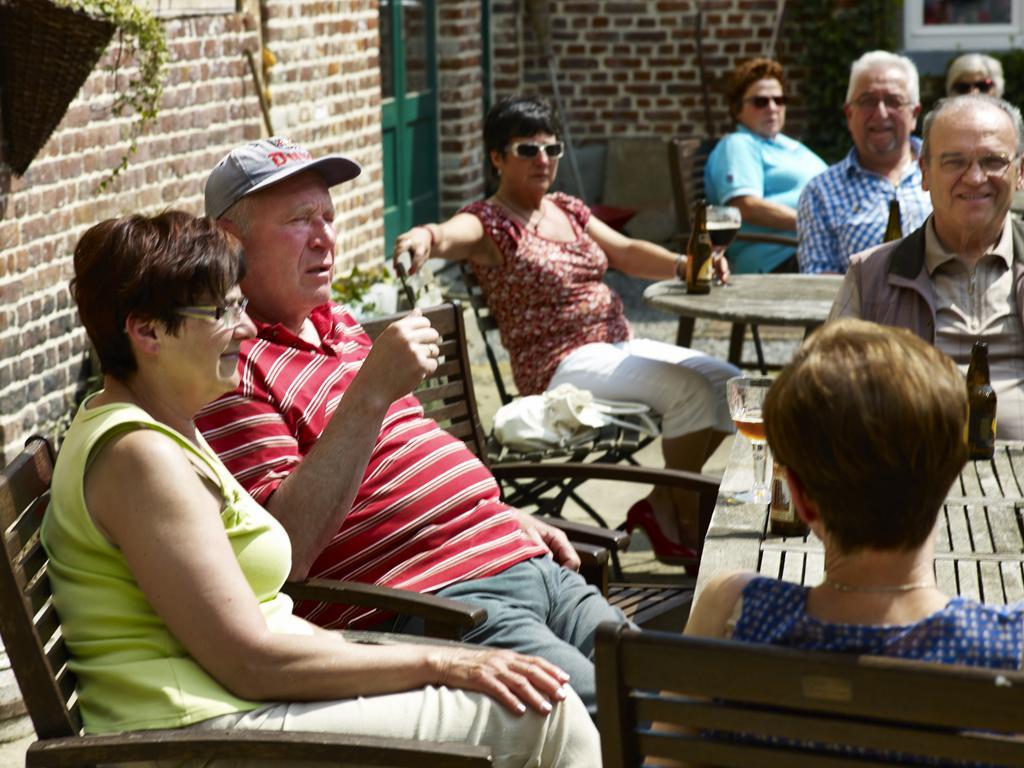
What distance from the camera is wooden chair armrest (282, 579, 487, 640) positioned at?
250cm

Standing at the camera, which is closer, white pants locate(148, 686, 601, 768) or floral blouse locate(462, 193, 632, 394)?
white pants locate(148, 686, 601, 768)

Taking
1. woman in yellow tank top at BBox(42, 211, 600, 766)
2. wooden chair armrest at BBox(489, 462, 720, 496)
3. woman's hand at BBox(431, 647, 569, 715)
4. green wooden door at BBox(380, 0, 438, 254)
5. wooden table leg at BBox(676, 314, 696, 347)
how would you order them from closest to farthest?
woman in yellow tank top at BBox(42, 211, 600, 766) → woman's hand at BBox(431, 647, 569, 715) → wooden chair armrest at BBox(489, 462, 720, 496) → wooden table leg at BBox(676, 314, 696, 347) → green wooden door at BBox(380, 0, 438, 254)

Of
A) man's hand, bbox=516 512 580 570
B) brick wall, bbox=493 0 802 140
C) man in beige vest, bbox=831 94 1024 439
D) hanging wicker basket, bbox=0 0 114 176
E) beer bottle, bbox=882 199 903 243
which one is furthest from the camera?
brick wall, bbox=493 0 802 140

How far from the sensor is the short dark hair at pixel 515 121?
189 inches

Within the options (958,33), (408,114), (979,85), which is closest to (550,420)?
(979,85)

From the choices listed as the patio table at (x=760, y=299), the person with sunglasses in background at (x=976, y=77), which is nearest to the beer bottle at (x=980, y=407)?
the patio table at (x=760, y=299)

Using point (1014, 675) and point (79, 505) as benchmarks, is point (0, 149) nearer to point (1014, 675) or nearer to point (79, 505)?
point (79, 505)

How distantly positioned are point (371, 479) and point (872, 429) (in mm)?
1346

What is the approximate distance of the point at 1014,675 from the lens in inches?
57.6

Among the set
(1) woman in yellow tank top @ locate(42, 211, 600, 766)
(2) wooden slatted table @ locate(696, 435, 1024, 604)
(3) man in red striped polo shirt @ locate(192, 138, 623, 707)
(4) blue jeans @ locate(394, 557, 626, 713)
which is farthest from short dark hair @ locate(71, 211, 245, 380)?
(2) wooden slatted table @ locate(696, 435, 1024, 604)

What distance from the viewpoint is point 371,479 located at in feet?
9.05

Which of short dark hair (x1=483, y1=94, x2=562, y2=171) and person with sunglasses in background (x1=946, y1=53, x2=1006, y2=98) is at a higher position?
person with sunglasses in background (x1=946, y1=53, x2=1006, y2=98)

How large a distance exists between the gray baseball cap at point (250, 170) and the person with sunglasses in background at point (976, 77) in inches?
205

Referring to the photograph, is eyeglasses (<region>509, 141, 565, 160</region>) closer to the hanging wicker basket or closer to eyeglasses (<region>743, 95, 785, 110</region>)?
the hanging wicker basket
